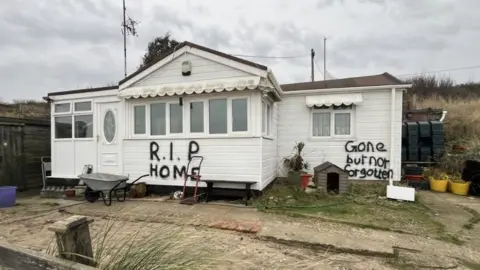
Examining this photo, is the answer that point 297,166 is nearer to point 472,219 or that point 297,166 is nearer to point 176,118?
point 176,118

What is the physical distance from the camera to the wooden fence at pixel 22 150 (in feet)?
28.5

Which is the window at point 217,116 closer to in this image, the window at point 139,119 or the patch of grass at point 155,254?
the window at point 139,119

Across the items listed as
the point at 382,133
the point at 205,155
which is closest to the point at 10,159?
the point at 205,155

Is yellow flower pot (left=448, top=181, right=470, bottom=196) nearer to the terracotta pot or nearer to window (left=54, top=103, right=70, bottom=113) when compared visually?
the terracotta pot

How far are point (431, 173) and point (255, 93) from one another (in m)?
6.54

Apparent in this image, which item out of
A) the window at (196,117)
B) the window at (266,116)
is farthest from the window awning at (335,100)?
the window at (196,117)

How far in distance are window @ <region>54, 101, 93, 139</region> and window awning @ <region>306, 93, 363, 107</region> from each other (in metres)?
6.66

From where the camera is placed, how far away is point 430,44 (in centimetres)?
1684

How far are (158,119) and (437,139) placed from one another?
9.30m

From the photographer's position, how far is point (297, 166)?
28.0 feet

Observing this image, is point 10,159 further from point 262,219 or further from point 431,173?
point 431,173

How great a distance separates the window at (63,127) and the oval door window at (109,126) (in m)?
1.34

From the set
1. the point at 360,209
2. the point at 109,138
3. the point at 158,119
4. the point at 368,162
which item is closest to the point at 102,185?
the point at 109,138

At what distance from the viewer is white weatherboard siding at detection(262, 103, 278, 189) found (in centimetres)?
688
